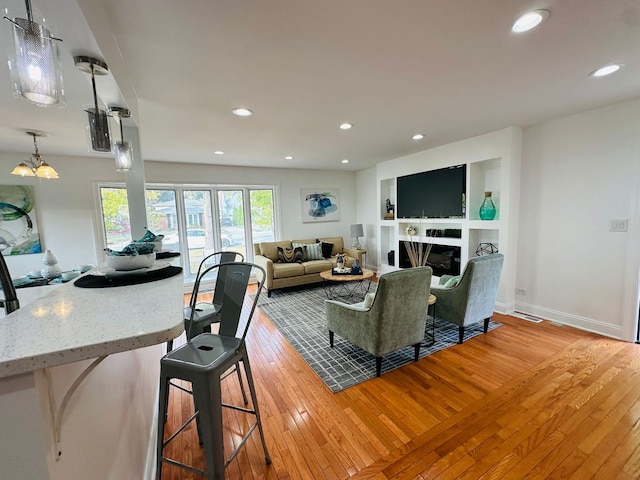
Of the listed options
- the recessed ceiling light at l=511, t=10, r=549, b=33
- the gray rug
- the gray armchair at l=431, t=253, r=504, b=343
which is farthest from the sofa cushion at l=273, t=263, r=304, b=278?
the recessed ceiling light at l=511, t=10, r=549, b=33

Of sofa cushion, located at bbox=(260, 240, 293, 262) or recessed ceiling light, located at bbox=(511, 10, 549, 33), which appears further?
sofa cushion, located at bbox=(260, 240, 293, 262)

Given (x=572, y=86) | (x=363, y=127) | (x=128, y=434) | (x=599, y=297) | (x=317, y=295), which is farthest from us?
(x=317, y=295)

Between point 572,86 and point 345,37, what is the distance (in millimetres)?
2122

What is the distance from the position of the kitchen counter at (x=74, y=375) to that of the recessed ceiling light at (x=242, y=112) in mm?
1906

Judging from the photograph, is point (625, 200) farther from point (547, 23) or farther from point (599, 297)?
point (547, 23)

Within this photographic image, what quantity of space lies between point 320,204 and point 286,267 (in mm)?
2040

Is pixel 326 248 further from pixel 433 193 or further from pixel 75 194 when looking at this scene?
pixel 75 194

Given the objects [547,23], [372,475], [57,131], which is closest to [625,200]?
[547,23]

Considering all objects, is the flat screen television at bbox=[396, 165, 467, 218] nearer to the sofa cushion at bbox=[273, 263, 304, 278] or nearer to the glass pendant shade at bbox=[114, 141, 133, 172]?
the sofa cushion at bbox=[273, 263, 304, 278]

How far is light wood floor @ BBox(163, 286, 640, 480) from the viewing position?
4.90 ft

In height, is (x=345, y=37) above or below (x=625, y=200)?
above

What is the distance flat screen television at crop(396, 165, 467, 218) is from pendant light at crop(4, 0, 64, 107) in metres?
4.15

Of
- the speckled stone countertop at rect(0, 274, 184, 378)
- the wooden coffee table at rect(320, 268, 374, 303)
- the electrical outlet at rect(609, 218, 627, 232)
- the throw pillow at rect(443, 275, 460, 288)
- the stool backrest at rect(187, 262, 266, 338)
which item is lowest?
the wooden coffee table at rect(320, 268, 374, 303)

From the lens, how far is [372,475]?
57.0 inches
